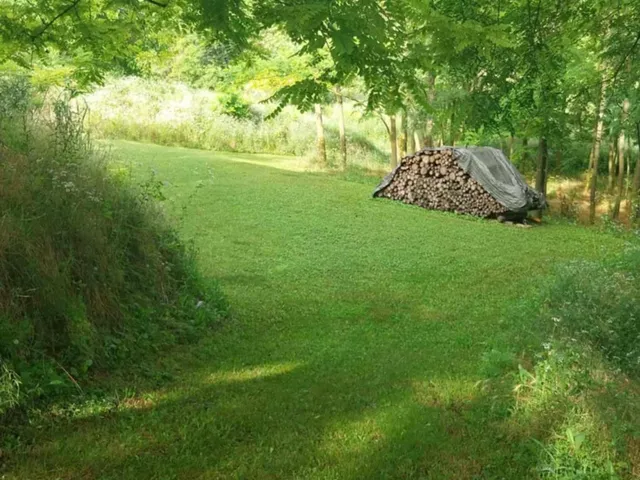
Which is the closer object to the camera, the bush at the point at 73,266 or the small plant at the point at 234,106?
the bush at the point at 73,266

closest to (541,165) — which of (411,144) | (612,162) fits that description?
(612,162)

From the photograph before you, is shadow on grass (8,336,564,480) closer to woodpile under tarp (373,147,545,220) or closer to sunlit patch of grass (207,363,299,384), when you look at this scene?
sunlit patch of grass (207,363,299,384)

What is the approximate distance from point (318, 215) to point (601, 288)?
7217 mm

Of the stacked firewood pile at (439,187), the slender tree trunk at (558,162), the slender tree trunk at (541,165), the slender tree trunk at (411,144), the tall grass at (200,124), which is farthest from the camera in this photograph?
the slender tree trunk at (411,144)

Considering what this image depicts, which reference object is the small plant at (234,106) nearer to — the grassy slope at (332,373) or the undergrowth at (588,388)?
the grassy slope at (332,373)

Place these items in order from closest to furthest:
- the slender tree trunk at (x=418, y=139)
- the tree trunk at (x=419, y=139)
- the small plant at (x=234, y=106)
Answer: the tree trunk at (x=419, y=139)
the slender tree trunk at (x=418, y=139)
the small plant at (x=234, y=106)

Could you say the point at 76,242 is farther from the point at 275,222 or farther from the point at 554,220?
the point at 554,220

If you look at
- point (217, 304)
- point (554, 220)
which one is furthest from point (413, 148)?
point (217, 304)

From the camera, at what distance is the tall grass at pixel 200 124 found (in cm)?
2070

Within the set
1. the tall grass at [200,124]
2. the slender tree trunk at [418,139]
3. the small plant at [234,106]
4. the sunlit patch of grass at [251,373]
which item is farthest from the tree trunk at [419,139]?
the sunlit patch of grass at [251,373]

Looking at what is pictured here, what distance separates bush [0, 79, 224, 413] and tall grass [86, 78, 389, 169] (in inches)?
564

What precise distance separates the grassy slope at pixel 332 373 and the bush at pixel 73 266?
1.21ft

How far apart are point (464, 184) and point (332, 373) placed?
9686mm

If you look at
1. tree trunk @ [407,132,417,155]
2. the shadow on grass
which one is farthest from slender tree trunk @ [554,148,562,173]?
the shadow on grass
